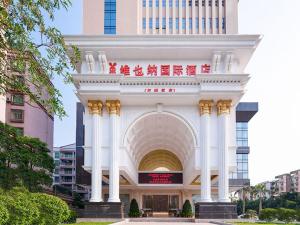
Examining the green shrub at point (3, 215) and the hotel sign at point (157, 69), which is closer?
the green shrub at point (3, 215)

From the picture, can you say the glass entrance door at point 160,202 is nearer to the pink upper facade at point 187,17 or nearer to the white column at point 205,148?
the white column at point 205,148

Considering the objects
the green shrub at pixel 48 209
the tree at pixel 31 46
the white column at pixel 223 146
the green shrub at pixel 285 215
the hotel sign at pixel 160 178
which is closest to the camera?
the tree at pixel 31 46

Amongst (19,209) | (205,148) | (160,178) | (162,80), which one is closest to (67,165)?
(160,178)

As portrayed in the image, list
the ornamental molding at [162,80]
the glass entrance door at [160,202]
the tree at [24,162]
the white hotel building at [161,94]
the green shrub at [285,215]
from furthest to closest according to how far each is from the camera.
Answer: the glass entrance door at [160,202] < the green shrub at [285,215] < the tree at [24,162] < the white hotel building at [161,94] < the ornamental molding at [162,80]

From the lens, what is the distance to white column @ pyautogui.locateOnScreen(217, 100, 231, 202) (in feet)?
93.4

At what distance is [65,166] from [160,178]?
51.4 m

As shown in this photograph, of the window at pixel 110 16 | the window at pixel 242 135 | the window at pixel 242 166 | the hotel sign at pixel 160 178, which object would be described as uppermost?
the window at pixel 110 16

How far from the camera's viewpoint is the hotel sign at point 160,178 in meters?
40.4

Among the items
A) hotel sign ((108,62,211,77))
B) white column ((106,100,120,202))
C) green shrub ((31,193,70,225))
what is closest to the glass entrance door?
white column ((106,100,120,202))

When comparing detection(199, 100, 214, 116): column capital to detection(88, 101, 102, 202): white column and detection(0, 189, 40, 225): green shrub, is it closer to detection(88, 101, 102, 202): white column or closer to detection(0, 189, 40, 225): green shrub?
detection(88, 101, 102, 202): white column

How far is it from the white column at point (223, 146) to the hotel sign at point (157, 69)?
9.07 ft

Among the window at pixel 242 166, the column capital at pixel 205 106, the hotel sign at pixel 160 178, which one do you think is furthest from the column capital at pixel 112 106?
the window at pixel 242 166

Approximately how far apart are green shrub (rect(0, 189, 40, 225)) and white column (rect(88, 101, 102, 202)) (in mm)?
13921

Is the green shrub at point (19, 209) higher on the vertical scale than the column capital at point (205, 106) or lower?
lower
